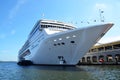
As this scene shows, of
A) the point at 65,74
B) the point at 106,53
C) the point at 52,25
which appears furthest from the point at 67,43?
the point at 106,53

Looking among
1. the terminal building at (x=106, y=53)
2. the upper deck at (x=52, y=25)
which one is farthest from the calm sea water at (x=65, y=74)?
the terminal building at (x=106, y=53)

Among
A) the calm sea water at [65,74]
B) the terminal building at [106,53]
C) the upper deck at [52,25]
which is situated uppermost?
the upper deck at [52,25]

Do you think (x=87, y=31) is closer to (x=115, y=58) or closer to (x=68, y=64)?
(x=68, y=64)

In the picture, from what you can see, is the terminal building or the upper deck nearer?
the upper deck

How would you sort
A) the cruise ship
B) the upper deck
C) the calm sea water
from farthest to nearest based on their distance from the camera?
the upper deck, the cruise ship, the calm sea water

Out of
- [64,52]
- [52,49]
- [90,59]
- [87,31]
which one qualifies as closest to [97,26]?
[87,31]

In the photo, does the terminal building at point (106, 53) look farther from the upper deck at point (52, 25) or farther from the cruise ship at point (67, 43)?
the cruise ship at point (67, 43)

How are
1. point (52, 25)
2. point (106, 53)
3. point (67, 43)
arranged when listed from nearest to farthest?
1. point (67, 43)
2. point (52, 25)
3. point (106, 53)

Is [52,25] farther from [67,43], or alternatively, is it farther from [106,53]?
[106,53]

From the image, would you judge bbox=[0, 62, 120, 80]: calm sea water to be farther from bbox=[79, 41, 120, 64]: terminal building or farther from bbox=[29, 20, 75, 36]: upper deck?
bbox=[79, 41, 120, 64]: terminal building

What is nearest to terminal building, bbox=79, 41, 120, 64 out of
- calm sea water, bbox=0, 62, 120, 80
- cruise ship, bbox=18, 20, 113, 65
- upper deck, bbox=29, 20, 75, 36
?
upper deck, bbox=29, 20, 75, 36

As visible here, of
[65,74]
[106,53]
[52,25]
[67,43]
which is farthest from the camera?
[106,53]

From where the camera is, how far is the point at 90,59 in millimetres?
69188

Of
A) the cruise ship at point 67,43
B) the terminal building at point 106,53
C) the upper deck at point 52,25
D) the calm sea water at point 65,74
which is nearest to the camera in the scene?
the calm sea water at point 65,74
